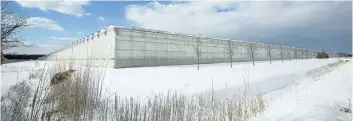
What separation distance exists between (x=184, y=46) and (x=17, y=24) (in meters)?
25.1

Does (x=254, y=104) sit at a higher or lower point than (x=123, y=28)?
lower

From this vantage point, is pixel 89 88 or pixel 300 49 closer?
pixel 89 88

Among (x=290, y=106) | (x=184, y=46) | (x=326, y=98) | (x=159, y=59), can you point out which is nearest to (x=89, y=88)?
(x=290, y=106)

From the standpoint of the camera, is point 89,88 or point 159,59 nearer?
point 89,88

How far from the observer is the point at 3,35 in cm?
652

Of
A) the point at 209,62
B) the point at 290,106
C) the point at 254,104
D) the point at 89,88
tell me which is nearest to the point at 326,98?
the point at 290,106

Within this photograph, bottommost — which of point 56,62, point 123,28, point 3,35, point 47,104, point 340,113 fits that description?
point 340,113

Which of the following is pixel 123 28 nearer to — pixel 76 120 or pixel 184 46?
pixel 184 46

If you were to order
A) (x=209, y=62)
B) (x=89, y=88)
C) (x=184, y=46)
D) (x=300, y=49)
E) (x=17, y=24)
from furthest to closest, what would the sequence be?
(x=300, y=49), (x=209, y=62), (x=184, y=46), (x=17, y=24), (x=89, y=88)

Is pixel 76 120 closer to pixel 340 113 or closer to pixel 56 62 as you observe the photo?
pixel 56 62

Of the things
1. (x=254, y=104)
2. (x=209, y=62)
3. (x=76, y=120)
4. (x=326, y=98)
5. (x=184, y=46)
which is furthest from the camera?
(x=209, y=62)

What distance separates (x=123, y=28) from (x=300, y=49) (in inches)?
2282

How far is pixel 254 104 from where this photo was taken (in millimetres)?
7164

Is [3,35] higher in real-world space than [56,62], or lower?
higher
